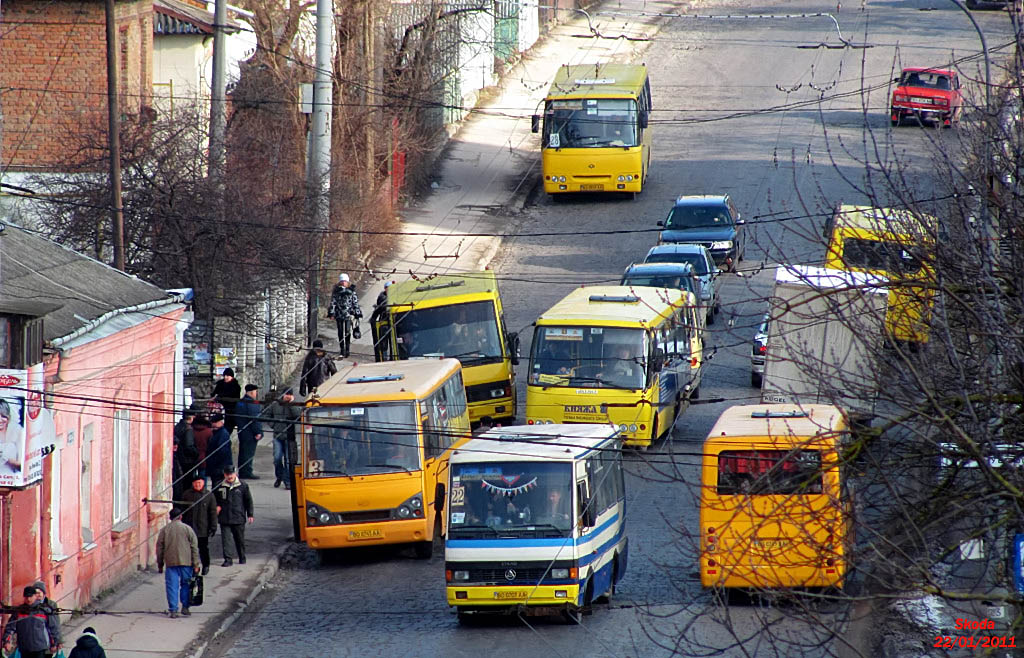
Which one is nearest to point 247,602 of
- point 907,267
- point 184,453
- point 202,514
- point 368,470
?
point 202,514

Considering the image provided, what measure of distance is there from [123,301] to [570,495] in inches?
279

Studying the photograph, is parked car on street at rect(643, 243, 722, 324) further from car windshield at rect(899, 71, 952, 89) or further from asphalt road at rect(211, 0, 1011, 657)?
car windshield at rect(899, 71, 952, 89)

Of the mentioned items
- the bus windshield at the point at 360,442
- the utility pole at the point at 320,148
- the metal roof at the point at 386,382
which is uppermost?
the utility pole at the point at 320,148

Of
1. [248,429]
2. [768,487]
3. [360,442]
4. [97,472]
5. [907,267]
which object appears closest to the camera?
[768,487]

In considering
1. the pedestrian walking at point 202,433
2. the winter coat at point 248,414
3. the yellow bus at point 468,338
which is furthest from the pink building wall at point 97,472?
the yellow bus at point 468,338

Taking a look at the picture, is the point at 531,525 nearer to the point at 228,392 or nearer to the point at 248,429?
the point at 248,429

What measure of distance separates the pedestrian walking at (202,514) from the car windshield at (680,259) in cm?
1565

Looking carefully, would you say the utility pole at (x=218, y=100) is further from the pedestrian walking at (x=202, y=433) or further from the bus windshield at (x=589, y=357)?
the bus windshield at (x=589, y=357)

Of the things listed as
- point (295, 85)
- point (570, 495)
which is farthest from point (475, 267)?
point (570, 495)

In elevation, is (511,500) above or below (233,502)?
above

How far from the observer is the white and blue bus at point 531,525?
58.5 feet

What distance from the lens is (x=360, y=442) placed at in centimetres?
2130

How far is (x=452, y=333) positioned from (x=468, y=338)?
30 cm

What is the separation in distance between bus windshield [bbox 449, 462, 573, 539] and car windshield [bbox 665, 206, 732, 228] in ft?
62.8
